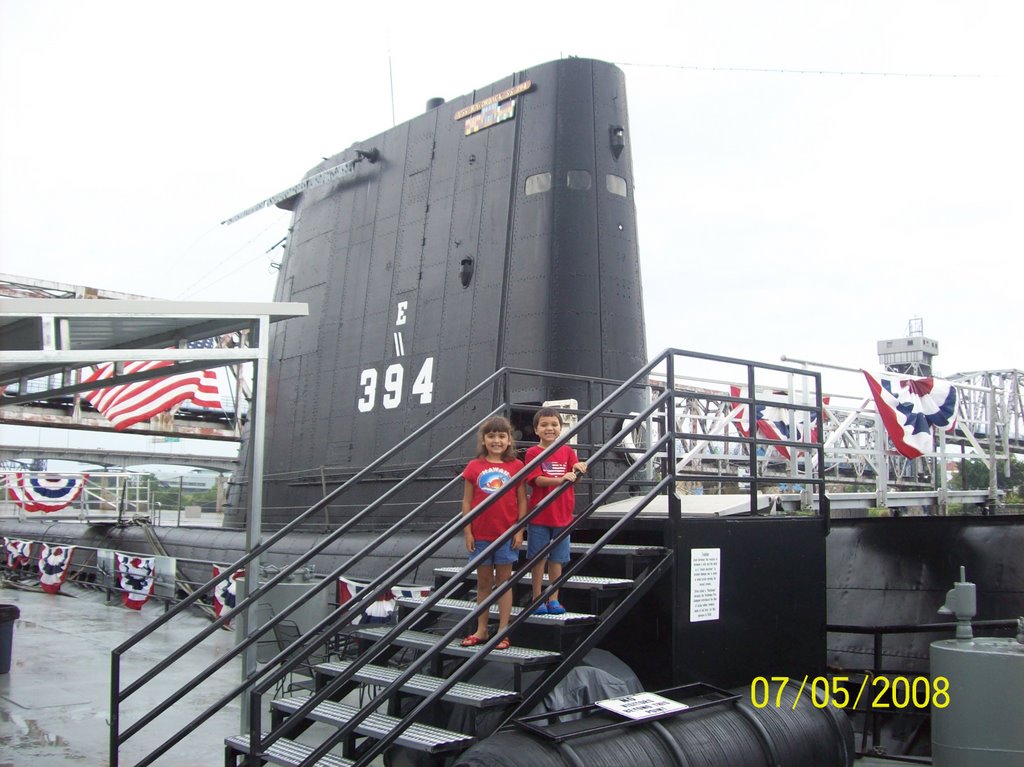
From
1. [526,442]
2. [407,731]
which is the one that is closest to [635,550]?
[407,731]

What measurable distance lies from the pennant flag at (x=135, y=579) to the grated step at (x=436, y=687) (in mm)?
11181

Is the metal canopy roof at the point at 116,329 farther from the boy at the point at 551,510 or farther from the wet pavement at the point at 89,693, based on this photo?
the wet pavement at the point at 89,693

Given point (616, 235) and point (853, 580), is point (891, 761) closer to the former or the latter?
point (853, 580)

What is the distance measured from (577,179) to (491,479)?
4.80 meters

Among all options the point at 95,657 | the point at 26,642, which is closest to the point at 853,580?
the point at 95,657

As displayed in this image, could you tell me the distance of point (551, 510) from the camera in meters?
6.30

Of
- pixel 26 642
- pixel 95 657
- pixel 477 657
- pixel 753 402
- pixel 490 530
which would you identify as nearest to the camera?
pixel 477 657

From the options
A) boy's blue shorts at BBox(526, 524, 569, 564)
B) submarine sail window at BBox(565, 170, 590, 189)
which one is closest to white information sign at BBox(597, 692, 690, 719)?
boy's blue shorts at BBox(526, 524, 569, 564)

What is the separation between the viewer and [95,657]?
450 inches

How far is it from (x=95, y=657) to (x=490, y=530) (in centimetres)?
735

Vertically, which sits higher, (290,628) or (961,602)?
(961,602)

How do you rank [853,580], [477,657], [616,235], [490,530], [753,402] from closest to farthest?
[477,657] < [490,530] < [753,402] < [853,580] < [616,235]

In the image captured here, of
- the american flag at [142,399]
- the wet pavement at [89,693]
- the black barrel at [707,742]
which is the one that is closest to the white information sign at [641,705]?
the black barrel at [707,742]
